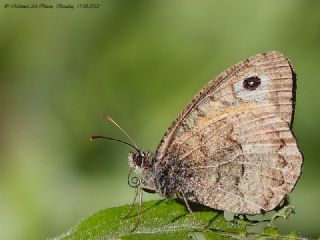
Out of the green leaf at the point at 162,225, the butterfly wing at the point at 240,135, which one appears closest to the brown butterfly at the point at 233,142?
the butterfly wing at the point at 240,135

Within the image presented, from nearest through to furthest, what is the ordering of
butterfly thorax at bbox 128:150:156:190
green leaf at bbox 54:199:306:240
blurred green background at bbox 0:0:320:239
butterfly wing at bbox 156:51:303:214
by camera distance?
green leaf at bbox 54:199:306:240 → butterfly wing at bbox 156:51:303:214 → butterfly thorax at bbox 128:150:156:190 → blurred green background at bbox 0:0:320:239

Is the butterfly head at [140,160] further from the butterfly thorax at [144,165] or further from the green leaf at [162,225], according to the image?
the green leaf at [162,225]

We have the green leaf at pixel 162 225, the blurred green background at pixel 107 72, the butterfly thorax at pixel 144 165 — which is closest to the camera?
the green leaf at pixel 162 225

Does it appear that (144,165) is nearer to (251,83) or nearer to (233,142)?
(233,142)

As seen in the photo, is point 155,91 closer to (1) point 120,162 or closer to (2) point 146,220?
(1) point 120,162

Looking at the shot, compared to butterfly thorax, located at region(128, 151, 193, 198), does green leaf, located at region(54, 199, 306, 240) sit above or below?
below

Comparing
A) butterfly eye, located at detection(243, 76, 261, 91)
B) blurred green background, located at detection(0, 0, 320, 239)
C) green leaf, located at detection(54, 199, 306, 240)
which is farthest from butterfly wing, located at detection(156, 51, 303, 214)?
blurred green background, located at detection(0, 0, 320, 239)

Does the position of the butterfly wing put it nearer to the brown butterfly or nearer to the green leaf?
the brown butterfly

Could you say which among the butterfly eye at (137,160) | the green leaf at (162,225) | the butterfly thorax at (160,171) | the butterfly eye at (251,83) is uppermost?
the butterfly eye at (251,83)
